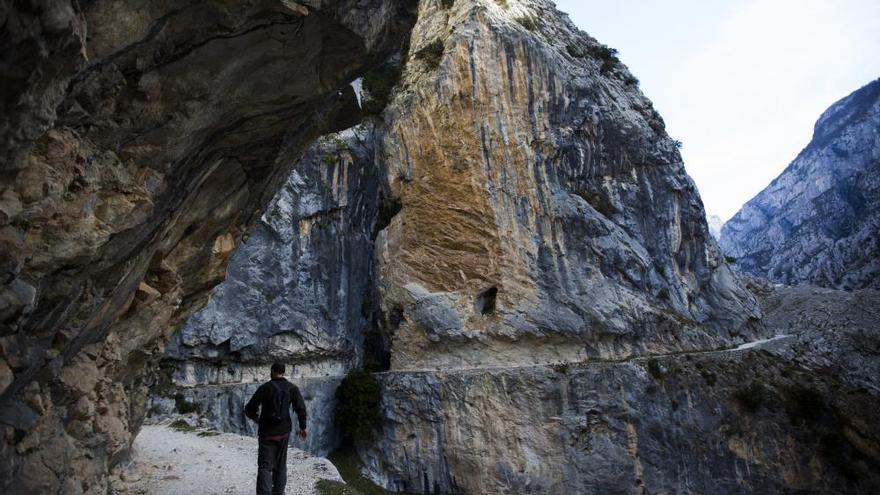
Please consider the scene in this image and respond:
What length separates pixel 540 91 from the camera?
91.2 ft

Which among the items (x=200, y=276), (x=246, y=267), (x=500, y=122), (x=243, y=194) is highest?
(x=500, y=122)

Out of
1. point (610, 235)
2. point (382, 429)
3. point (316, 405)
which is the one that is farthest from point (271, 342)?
point (610, 235)

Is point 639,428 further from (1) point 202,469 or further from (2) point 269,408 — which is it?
(2) point 269,408

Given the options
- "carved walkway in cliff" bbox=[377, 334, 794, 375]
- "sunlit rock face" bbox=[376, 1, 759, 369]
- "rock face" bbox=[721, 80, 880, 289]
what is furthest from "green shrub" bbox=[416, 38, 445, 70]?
"rock face" bbox=[721, 80, 880, 289]

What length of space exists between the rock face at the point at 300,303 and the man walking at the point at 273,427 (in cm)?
1692

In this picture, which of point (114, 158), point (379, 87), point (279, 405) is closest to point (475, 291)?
point (379, 87)

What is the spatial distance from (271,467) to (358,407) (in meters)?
19.4

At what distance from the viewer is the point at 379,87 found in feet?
103

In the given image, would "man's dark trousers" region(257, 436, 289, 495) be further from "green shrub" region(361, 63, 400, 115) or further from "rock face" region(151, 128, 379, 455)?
"green shrub" region(361, 63, 400, 115)

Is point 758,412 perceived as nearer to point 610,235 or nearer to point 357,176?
point 610,235

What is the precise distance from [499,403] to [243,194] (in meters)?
17.8

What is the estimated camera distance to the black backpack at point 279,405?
6.44m

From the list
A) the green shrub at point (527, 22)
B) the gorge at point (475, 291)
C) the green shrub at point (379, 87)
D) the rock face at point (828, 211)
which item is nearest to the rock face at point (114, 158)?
the gorge at point (475, 291)

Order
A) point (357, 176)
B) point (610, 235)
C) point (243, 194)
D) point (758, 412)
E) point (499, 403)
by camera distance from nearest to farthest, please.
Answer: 1. point (243, 194)
2. point (758, 412)
3. point (499, 403)
4. point (610, 235)
5. point (357, 176)
